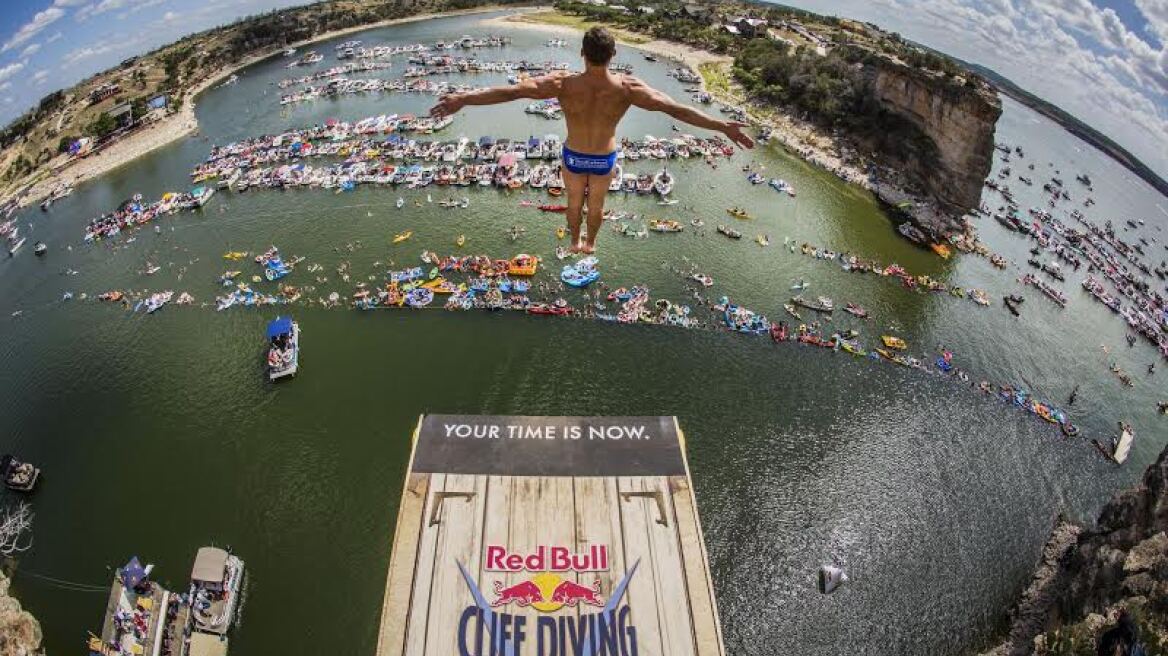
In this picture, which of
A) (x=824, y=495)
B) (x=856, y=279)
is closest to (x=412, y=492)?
(x=824, y=495)

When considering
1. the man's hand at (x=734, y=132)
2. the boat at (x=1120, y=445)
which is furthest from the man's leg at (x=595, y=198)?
the boat at (x=1120, y=445)

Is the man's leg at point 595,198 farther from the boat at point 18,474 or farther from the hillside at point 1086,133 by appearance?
the hillside at point 1086,133

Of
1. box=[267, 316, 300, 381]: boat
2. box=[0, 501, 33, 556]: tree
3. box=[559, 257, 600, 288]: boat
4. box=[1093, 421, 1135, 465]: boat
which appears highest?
box=[559, 257, 600, 288]: boat

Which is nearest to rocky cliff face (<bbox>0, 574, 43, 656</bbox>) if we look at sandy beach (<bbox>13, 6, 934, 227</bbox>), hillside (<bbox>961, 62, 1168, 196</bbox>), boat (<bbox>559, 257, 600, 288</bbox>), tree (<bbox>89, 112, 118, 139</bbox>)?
boat (<bbox>559, 257, 600, 288</bbox>)

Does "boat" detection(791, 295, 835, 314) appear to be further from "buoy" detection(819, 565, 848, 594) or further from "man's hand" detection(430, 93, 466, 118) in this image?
"man's hand" detection(430, 93, 466, 118)

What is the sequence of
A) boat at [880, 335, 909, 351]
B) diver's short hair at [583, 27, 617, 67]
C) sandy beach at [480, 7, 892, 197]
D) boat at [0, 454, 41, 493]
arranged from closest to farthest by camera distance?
diver's short hair at [583, 27, 617, 67], boat at [0, 454, 41, 493], boat at [880, 335, 909, 351], sandy beach at [480, 7, 892, 197]

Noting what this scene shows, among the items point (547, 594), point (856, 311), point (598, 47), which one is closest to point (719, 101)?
point (856, 311)

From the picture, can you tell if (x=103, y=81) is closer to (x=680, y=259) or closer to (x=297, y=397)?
(x=297, y=397)
